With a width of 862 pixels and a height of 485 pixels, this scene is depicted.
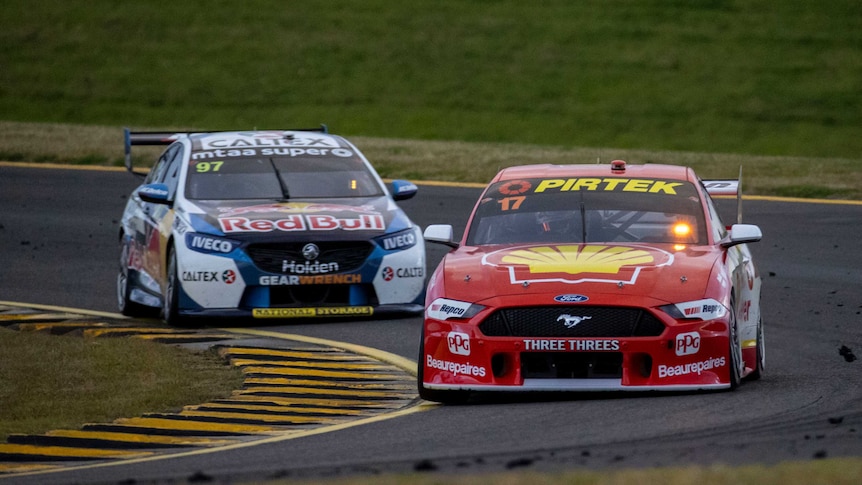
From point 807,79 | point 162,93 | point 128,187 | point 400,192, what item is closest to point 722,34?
point 807,79

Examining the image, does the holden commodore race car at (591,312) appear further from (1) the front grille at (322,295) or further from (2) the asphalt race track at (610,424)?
(1) the front grille at (322,295)

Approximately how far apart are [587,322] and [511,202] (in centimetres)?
175

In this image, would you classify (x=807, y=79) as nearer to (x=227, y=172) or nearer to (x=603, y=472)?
(x=227, y=172)

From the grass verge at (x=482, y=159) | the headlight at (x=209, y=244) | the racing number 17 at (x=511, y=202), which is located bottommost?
the grass verge at (x=482, y=159)

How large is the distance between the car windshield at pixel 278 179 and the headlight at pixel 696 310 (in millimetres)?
5520

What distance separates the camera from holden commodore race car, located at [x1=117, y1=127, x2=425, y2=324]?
1272 centimetres

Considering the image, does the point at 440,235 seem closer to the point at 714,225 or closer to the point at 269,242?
the point at 714,225

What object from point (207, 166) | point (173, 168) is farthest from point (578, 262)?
point (173, 168)

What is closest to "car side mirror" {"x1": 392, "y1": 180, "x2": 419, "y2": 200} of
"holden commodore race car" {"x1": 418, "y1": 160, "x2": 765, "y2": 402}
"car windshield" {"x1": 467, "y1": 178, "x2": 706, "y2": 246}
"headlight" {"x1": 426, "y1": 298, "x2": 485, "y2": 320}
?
"car windshield" {"x1": 467, "y1": 178, "x2": 706, "y2": 246}

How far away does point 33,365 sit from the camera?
10578mm

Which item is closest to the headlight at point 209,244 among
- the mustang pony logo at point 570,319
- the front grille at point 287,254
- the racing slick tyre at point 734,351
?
the front grille at point 287,254

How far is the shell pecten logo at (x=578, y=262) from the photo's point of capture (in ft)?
28.8

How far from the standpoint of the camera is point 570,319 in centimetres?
852

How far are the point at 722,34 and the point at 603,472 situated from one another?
27.8 m
